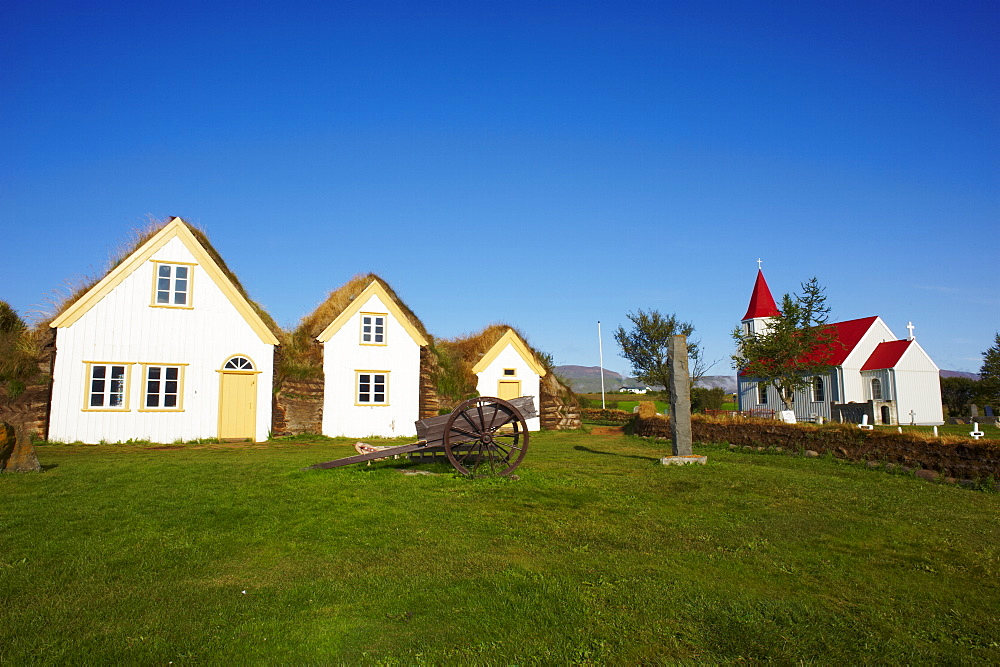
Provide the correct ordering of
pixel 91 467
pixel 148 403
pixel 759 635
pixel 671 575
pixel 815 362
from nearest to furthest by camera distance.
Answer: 1. pixel 759 635
2. pixel 671 575
3. pixel 91 467
4. pixel 148 403
5. pixel 815 362

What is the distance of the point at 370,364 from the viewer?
2509cm

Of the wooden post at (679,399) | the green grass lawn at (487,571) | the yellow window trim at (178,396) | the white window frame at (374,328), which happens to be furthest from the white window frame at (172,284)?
the wooden post at (679,399)

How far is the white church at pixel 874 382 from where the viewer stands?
36594 mm

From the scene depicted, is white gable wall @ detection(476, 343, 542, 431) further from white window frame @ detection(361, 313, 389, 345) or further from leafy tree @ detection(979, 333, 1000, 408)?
leafy tree @ detection(979, 333, 1000, 408)

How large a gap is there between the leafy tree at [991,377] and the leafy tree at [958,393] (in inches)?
22.1

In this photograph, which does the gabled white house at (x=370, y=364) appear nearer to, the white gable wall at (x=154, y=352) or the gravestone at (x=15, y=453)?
the white gable wall at (x=154, y=352)

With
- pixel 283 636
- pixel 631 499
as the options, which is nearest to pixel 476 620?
pixel 283 636

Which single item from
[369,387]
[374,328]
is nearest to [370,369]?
[369,387]

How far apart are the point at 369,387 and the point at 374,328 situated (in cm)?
241

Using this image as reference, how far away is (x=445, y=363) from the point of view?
27.9m

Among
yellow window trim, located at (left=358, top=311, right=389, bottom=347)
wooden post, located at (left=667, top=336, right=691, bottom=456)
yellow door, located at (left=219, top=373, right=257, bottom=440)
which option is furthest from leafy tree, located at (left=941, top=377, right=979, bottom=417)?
yellow door, located at (left=219, top=373, right=257, bottom=440)

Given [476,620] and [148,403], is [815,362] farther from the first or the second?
[476,620]

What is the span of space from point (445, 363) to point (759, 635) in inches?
935

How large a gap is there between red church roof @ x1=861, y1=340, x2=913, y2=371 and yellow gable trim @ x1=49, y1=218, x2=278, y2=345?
116 feet
